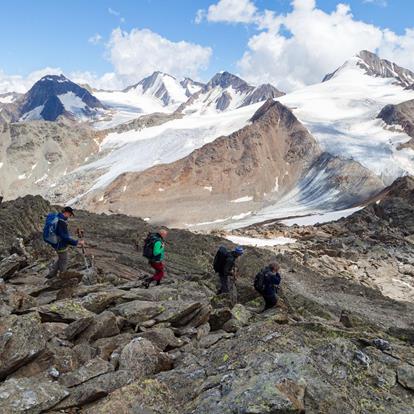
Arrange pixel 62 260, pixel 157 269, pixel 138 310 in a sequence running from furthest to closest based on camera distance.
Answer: pixel 157 269 < pixel 62 260 < pixel 138 310

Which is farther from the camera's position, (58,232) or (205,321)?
(58,232)

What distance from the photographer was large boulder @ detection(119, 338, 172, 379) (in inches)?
304

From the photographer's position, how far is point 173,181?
132m

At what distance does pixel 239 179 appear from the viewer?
5212 inches

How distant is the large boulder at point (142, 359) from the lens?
771 centimetres

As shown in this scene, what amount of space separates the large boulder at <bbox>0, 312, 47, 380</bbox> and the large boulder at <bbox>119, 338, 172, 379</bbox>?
4.16 ft

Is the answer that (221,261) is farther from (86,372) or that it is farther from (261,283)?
(86,372)

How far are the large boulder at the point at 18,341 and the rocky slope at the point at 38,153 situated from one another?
150 m

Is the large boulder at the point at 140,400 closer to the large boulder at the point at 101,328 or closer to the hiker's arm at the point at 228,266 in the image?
the large boulder at the point at 101,328

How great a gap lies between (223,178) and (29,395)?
415ft

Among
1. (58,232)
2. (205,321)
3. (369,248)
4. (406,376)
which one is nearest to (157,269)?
(58,232)

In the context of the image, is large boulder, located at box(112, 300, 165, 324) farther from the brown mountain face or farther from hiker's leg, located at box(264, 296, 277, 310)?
the brown mountain face

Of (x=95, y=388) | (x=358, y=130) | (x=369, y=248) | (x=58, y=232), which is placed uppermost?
(x=358, y=130)

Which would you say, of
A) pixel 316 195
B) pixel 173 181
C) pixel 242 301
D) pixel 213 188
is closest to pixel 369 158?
pixel 316 195
